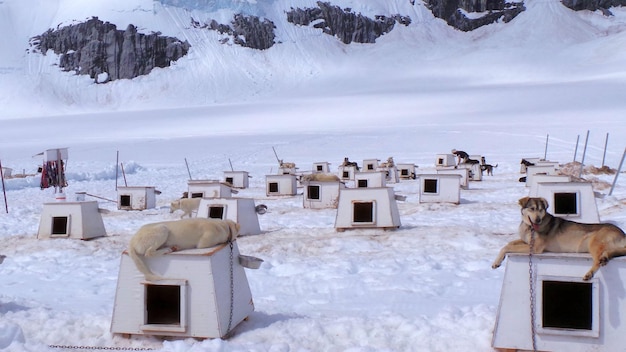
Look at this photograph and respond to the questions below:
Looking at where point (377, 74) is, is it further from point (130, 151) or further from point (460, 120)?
point (130, 151)

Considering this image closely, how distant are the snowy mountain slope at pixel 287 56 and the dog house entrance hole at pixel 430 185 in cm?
6874

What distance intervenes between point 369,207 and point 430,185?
16.5 feet

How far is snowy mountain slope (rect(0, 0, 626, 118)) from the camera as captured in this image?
94375 millimetres

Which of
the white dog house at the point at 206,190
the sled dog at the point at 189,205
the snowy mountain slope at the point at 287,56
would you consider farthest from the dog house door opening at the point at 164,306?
the snowy mountain slope at the point at 287,56

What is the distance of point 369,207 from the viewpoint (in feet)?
42.7

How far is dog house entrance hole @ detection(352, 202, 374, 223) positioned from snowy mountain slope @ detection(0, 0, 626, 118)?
73.5m

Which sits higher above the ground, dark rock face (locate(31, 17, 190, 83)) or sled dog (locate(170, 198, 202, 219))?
dark rock face (locate(31, 17, 190, 83))

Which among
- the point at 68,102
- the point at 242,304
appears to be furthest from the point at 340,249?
the point at 68,102

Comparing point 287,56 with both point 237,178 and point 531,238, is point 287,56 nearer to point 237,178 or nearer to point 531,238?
point 237,178

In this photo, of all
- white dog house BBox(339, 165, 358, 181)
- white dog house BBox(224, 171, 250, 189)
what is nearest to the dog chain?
white dog house BBox(224, 171, 250, 189)

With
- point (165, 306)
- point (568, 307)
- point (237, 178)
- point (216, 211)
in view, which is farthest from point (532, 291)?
point (237, 178)

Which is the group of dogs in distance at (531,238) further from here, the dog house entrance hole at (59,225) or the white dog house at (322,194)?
the white dog house at (322,194)

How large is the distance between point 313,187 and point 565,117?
147 ft

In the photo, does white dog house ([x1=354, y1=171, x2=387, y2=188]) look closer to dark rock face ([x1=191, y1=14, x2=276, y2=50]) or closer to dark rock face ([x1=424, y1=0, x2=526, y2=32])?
dark rock face ([x1=191, y1=14, x2=276, y2=50])
